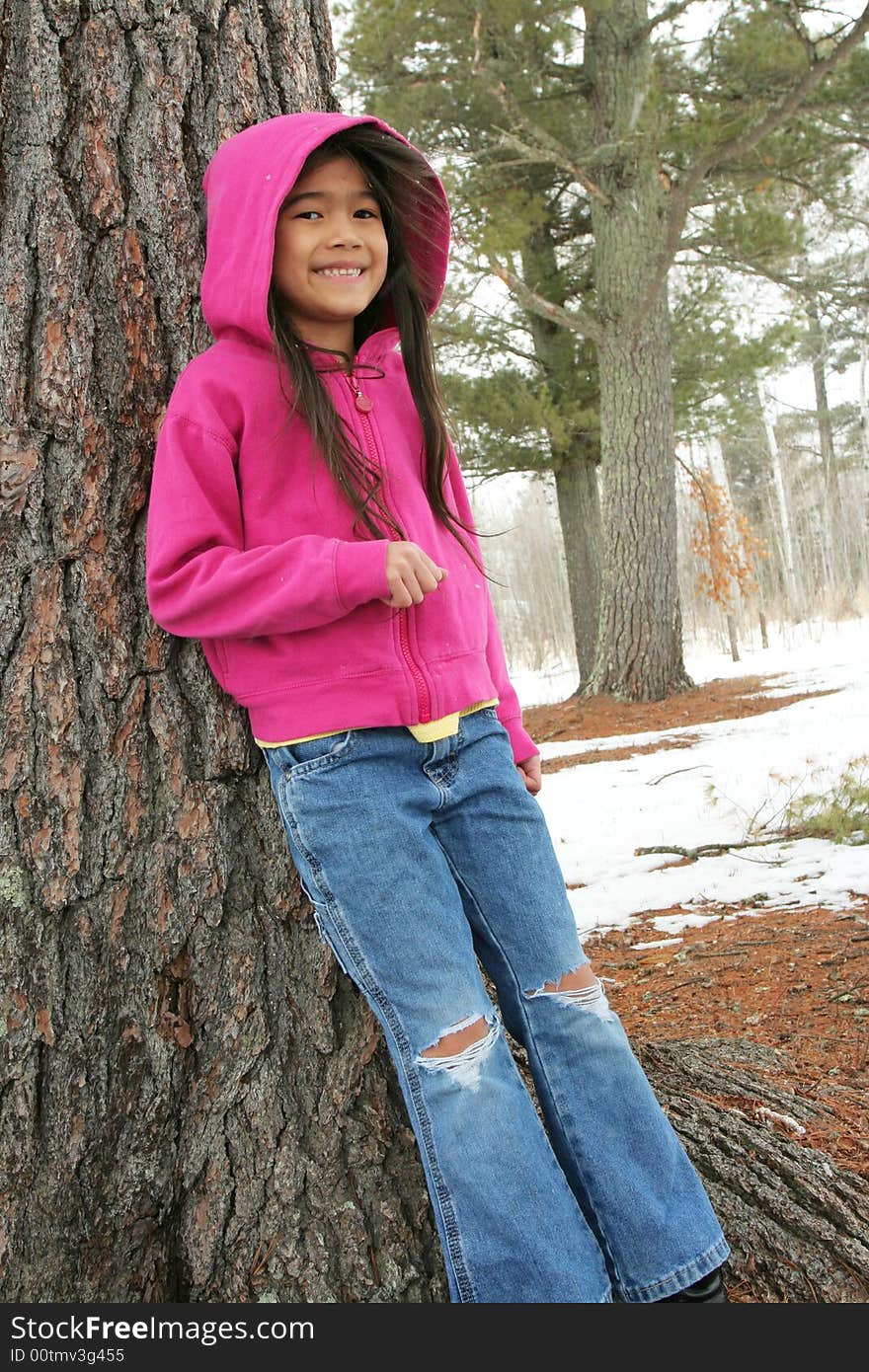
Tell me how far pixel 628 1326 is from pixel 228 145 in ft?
6.01

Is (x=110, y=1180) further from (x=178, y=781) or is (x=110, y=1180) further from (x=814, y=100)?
(x=814, y=100)

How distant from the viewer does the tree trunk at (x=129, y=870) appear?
5.09ft

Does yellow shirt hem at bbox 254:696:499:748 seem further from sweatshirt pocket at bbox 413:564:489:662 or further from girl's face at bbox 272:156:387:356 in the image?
girl's face at bbox 272:156:387:356

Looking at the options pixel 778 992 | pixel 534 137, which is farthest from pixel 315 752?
pixel 534 137

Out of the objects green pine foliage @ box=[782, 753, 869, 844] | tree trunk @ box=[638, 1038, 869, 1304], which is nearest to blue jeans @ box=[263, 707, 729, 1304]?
tree trunk @ box=[638, 1038, 869, 1304]

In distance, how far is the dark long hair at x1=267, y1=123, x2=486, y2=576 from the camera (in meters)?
1.68

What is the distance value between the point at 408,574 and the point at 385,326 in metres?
0.69

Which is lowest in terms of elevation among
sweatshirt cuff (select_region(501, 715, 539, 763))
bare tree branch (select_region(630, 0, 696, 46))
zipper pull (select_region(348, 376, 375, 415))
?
sweatshirt cuff (select_region(501, 715, 539, 763))

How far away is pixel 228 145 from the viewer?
5.45ft

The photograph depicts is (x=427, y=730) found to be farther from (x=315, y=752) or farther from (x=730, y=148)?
(x=730, y=148)

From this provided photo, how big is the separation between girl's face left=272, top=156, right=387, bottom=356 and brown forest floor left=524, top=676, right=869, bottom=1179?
1.61 m

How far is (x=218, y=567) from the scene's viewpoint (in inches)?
61.1

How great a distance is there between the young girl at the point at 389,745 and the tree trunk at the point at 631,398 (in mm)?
6826

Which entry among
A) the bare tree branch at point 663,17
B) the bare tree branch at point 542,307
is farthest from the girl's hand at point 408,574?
the bare tree branch at point 663,17
